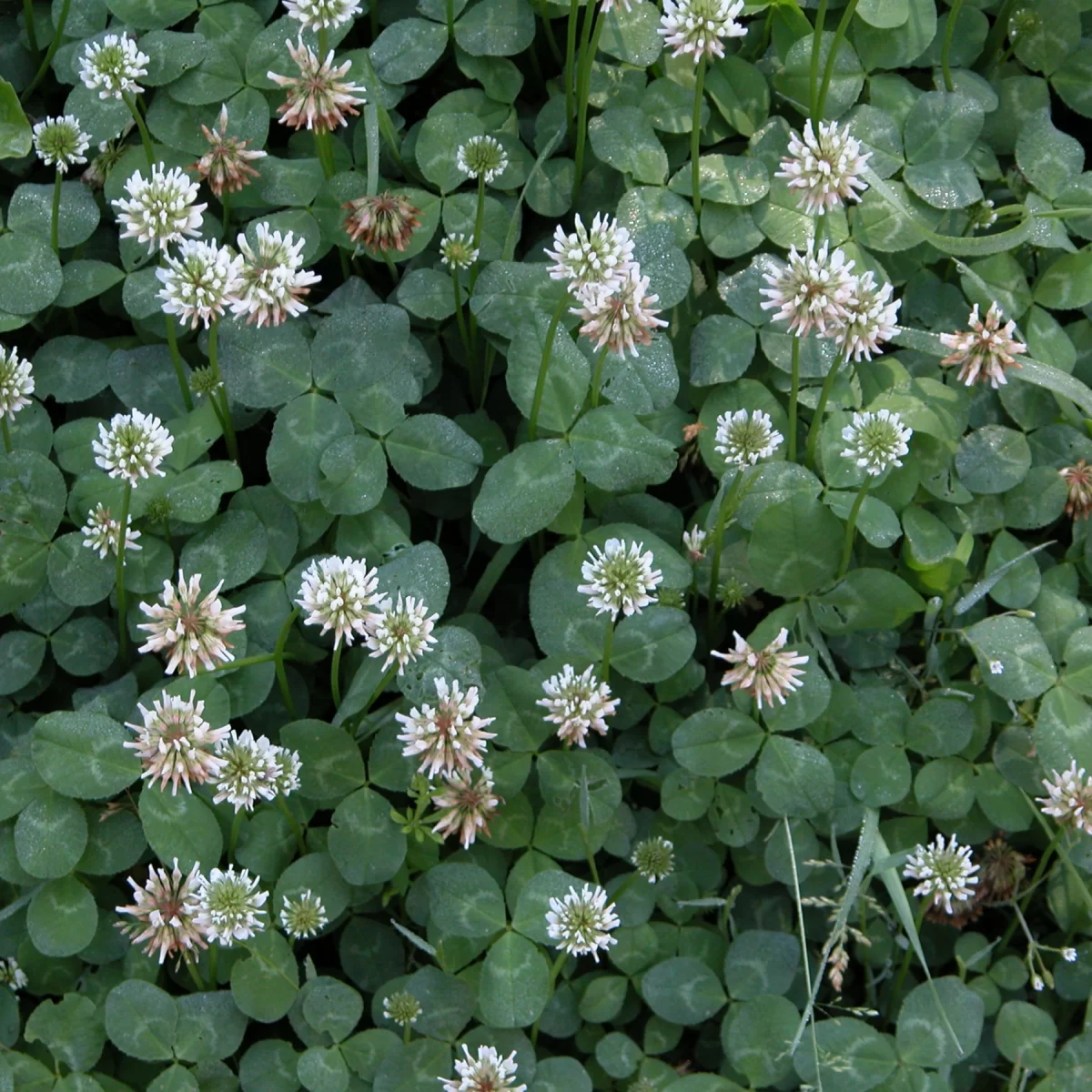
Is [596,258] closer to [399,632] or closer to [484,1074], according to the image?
[399,632]

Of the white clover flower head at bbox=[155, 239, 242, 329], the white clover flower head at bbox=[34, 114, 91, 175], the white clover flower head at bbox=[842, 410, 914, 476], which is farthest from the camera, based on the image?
the white clover flower head at bbox=[34, 114, 91, 175]

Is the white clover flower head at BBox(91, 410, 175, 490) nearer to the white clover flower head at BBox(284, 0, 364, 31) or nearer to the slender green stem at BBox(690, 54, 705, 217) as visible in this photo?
the white clover flower head at BBox(284, 0, 364, 31)

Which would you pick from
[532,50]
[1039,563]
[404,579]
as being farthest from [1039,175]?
[404,579]

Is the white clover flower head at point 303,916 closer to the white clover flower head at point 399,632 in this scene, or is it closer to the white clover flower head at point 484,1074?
the white clover flower head at point 484,1074

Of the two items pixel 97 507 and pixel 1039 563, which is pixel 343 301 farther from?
pixel 1039 563

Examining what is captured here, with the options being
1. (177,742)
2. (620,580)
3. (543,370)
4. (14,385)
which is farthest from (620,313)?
(14,385)

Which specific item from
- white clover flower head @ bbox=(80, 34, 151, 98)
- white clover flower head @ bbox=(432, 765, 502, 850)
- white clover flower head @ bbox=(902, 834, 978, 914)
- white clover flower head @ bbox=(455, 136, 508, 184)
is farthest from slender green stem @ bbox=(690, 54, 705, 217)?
white clover flower head @ bbox=(902, 834, 978, 914)
